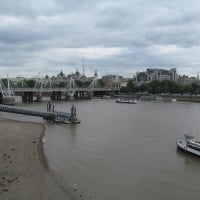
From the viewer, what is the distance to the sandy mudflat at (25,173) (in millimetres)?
16969

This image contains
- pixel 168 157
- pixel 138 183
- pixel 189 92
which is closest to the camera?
pixel 138 183

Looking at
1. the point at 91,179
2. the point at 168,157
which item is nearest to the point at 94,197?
the point at 91,179

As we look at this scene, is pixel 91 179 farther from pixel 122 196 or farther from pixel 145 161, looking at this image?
pixel 145 161

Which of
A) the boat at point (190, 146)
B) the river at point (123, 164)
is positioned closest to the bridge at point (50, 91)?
the river at point (123, 164)

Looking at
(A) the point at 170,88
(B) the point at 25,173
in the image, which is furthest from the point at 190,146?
(A) the point at 170,88

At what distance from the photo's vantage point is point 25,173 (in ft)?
67.6

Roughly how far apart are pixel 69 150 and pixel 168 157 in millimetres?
8677

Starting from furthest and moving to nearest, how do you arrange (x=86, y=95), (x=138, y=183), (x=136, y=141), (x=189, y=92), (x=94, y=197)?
(x=86, y=95)
(x=189, y=92)
(x=136, y=141)
(x=138, y=183)
(x=94, y=197)

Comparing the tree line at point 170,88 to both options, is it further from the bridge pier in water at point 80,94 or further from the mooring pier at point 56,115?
the mooring pier at point 56,115

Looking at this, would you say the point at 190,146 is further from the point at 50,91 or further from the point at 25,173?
the point at 50,91

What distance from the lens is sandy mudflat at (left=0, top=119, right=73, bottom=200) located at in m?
17.0

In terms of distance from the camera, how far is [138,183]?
2014cm

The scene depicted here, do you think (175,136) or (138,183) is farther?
(175,136)

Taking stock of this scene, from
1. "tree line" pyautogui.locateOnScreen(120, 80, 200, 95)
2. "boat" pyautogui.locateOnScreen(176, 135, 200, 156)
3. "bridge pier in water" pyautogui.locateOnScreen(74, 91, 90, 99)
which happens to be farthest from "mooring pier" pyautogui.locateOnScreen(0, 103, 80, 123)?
"tree line" pyautogui.locateOnScreen(120, 80, 200, 95)
